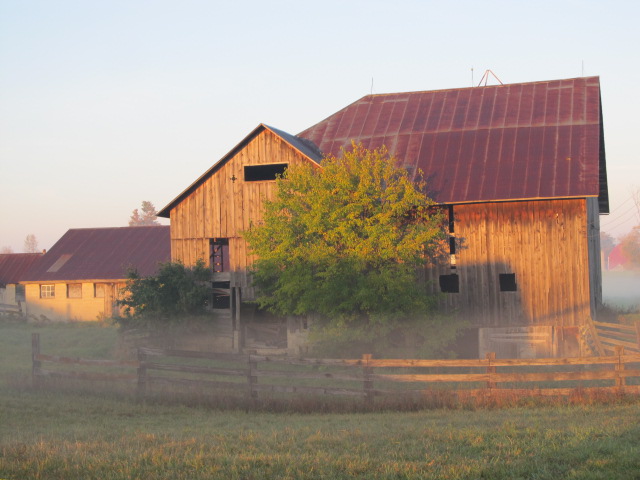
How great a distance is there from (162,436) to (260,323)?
20.0m

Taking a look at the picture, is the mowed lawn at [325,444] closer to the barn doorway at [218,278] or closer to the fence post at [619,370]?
the fence post at [619,370]

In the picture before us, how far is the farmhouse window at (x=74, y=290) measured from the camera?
4987 cm

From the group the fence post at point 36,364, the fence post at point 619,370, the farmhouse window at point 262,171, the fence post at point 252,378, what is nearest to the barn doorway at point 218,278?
the farmhouse window at point 262,171

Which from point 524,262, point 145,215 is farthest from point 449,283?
point 145,215

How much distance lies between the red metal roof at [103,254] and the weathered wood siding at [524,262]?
26280 millimetres

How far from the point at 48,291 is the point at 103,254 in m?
4.39

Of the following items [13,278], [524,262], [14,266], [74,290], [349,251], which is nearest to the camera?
[349,251]

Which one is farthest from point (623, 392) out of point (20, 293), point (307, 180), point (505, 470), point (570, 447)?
point (20, 293)

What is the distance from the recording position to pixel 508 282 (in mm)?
27844

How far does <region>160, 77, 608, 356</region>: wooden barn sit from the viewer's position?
27.2 meters

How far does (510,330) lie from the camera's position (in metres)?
27.9

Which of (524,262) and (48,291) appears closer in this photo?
(524,262)

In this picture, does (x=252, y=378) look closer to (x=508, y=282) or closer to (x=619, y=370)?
(x=619, y=370)

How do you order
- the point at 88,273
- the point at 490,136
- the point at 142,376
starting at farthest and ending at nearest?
the point at 88,273 < the point at 490,136 < the point at 142,376
